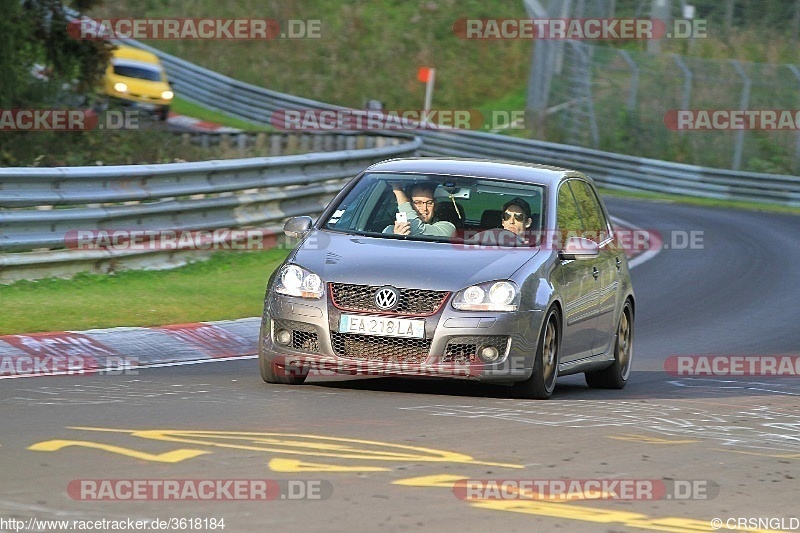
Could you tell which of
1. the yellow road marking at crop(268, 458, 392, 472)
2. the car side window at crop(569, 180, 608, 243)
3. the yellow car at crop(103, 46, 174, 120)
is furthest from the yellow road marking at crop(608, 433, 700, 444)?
the yellow car at crop(103, 46, 174, 120)

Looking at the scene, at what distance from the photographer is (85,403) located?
8.76 meters

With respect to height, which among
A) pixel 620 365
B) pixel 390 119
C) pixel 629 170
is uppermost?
pixel 620 365

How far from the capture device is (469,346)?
9602 mm

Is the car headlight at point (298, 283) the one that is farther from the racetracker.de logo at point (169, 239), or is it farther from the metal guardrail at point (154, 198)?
the racetracker.de logo at point (169, 239)

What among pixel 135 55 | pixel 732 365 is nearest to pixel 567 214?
pixel 732 365

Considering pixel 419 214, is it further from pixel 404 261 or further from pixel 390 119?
pixel 390 119

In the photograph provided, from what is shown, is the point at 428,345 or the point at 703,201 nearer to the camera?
the point at 428,345

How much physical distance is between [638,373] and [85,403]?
5.55m

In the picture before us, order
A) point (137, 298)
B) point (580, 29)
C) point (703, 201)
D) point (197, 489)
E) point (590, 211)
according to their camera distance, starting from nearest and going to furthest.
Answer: point (197, 489)
point (590, 211)
point (137, 298)
point (703, 201)
point (580, 29)

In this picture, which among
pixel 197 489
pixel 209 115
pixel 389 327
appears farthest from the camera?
pixel 209 115

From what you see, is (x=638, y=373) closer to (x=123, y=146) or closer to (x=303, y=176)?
(x=303, y=176)

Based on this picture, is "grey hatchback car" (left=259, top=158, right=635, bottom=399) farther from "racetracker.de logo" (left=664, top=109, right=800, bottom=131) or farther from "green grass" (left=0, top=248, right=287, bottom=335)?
"racetracker.de logo" (left=664, top=109, right=800, bottom=131)

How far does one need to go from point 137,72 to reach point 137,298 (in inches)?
1052

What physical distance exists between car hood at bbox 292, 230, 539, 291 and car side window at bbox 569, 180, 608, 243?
1303mm
